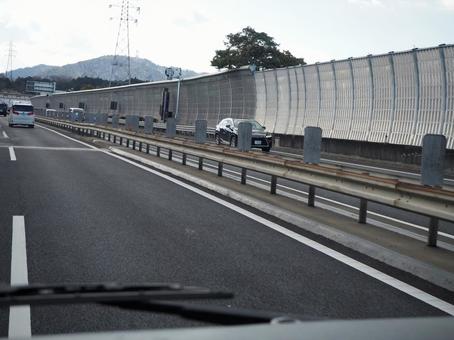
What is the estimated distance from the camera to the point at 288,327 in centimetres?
227

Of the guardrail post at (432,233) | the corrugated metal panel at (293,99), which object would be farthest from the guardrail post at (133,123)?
the guardrail post at (432,233)

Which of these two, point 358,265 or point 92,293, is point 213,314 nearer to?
point 92,293

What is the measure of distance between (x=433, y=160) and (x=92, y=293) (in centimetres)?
669

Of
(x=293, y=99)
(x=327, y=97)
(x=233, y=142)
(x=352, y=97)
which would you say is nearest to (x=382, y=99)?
(x=352, y=97)

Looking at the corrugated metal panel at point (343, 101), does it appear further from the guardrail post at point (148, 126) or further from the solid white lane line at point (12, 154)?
the solid white lane line at point (12, 154)

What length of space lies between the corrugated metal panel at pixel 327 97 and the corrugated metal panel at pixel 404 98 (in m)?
5.19

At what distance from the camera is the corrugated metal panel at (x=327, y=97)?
1124 inches

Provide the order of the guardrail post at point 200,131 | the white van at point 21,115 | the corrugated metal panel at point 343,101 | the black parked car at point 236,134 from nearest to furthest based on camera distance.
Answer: the guardrail post at point 200,131 → the corrugated metal panel at point 343,101 → the black parked car at point 236,134 → the white van at point 21,115

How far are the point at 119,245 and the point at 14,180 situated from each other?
6920 millimetres

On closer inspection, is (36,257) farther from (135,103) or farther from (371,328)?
(135,103)

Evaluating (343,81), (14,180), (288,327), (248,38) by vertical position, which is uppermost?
(248,38)

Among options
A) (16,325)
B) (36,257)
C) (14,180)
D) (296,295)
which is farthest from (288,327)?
(14,180)

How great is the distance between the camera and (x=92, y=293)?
8.85 feet

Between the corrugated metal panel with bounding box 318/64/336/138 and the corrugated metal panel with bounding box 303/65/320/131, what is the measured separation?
46 centimetres
